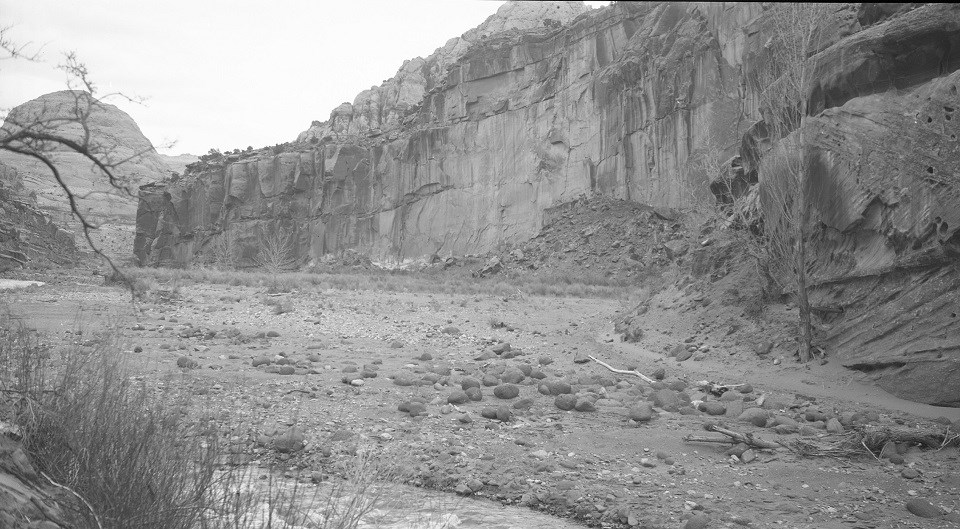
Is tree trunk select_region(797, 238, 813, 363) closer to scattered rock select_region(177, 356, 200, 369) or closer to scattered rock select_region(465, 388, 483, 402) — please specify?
scattered rock select_region(465, 388, 483, 402)

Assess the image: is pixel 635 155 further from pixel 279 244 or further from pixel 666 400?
pixel 666 400

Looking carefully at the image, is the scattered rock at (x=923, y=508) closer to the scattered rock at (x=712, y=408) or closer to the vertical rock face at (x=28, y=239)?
the scattered rock at (x=712, y=408)

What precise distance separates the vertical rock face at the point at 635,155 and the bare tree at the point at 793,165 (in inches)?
16.2

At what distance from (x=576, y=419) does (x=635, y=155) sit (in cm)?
4331

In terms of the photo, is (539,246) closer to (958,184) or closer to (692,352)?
(692,352)

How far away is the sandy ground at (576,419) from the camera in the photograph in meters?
6.51

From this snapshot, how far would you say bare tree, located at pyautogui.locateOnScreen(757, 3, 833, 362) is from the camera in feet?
39.3

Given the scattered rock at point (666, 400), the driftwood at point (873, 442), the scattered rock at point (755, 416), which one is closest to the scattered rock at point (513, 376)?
the scattered rock at point (666, 400)

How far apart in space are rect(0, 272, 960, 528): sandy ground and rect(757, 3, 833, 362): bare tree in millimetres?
1638

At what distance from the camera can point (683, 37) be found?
157 feet

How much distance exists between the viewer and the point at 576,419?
917 cm

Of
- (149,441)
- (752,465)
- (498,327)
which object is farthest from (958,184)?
(498,327)

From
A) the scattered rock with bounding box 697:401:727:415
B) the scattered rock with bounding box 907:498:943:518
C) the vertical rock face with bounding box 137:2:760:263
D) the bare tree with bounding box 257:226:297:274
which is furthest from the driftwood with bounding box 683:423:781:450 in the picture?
the bare tree with bounding box 257:226:297:274

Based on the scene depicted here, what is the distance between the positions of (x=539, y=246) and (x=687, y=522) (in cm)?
4637
